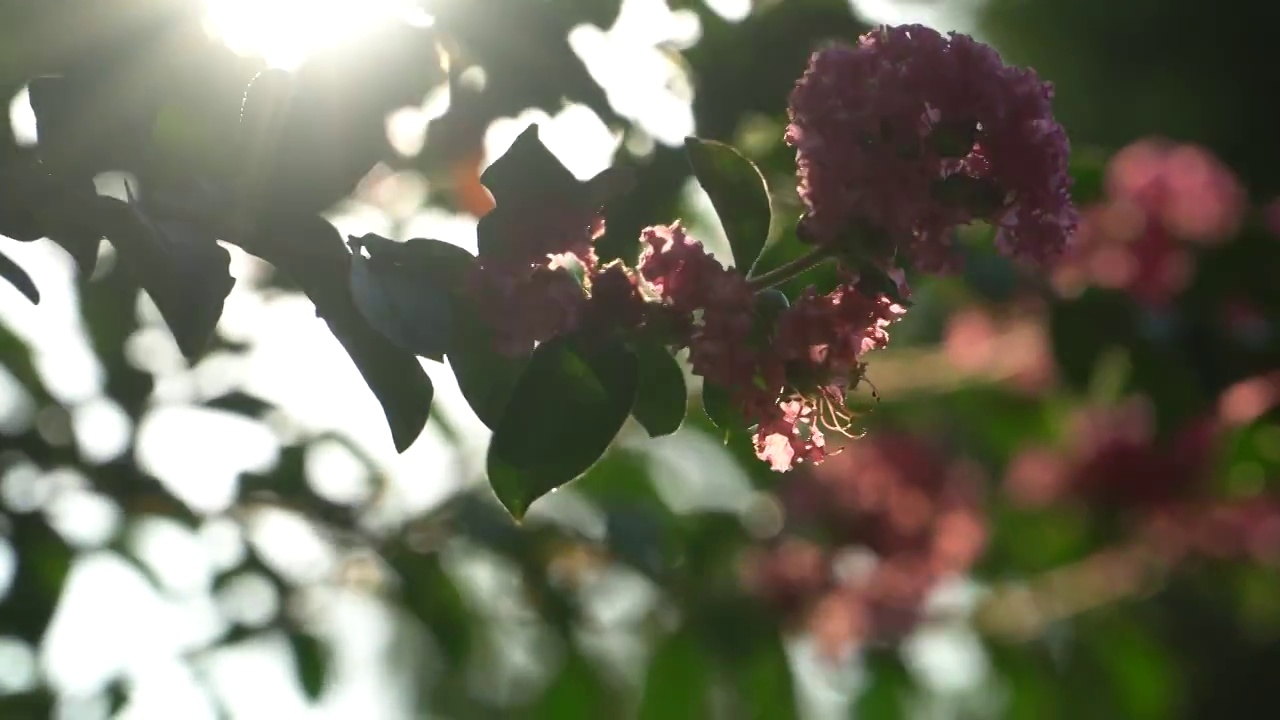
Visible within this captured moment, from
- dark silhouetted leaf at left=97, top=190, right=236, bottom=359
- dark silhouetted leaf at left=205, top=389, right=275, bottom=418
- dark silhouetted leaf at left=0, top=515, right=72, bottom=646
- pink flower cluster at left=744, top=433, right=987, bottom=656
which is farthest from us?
pink flower cluster at left=744, top=433, right=987, bottom=656

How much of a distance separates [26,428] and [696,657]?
1.00 meters

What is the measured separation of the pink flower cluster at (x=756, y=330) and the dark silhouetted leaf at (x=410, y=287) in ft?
0.37

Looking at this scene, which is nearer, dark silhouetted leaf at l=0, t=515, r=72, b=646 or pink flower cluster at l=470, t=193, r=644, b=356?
pink flower cluster at l=470, t=193, r=644, b=356

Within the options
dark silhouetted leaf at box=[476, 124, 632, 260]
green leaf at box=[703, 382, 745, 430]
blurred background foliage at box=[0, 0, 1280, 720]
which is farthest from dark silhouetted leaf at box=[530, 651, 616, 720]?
dark silhouetted leaf at box=[476, 124, 632, 260]

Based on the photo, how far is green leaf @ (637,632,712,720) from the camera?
2131 mm

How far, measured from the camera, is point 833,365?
2.80 feet

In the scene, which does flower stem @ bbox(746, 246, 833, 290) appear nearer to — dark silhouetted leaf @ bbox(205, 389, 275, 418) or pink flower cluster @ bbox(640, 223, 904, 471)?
pink flower cluster @ bbox(640, 223, 904, 471)

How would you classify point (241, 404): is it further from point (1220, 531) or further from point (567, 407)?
point (1220, 531)

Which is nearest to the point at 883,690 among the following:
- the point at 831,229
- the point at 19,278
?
the point at 831,229

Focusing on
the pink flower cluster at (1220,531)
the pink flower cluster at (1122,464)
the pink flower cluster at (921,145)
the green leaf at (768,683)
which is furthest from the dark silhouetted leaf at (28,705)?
the pink flower cluster at (1220,531)

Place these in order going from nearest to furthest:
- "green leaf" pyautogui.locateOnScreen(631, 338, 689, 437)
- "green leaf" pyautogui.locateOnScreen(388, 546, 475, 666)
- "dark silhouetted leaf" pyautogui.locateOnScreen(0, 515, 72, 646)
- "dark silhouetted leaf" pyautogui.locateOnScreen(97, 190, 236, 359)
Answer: "dark silhouetted leaf" pyautogui.locateOnScreen(97, 190, 236, 359) → "green leaf" pyautogui.locateOnScreen(631, 338, 689, 437) → "dark silhouetted leaf" pyautogui.locateOnScreen(0, 515, 72, 646) → "green leaf" pyautogui.locateOnScreen(388, 546, 475, 666)

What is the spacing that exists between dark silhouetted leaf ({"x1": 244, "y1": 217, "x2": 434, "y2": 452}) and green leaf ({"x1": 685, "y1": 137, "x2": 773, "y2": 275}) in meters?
0.20

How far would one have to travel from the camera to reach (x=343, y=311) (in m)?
0.80

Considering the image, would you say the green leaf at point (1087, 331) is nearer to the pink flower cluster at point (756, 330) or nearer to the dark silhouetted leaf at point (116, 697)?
the pink flower cluster at point (756, 330)
